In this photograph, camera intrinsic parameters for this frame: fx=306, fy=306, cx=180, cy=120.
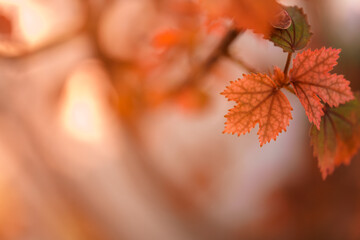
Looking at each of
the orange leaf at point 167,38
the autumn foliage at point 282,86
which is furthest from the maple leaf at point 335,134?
the orange leaf at point 167,38

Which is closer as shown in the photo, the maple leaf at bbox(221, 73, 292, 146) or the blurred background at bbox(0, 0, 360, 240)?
the maple leaf at bbox(221, 73, 292, 146)

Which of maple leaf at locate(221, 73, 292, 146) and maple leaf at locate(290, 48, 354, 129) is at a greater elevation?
maple leaf at locate(290, 48, 354, 129)

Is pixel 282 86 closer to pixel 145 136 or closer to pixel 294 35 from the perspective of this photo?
pixel 294 35

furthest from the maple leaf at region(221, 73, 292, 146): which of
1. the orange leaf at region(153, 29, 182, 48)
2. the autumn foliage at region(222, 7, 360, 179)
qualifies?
the orange leaf at region(153, 29, 182, 48)

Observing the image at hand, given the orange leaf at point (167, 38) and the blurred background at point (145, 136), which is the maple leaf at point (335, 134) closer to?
the blurred background at point (145, 136)

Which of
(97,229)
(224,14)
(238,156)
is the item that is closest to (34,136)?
(97,229)

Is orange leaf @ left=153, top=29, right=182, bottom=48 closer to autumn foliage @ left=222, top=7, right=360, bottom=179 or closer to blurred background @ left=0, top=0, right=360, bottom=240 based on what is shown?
blurred background @ left=0, top=0, right=360, bottom=240
